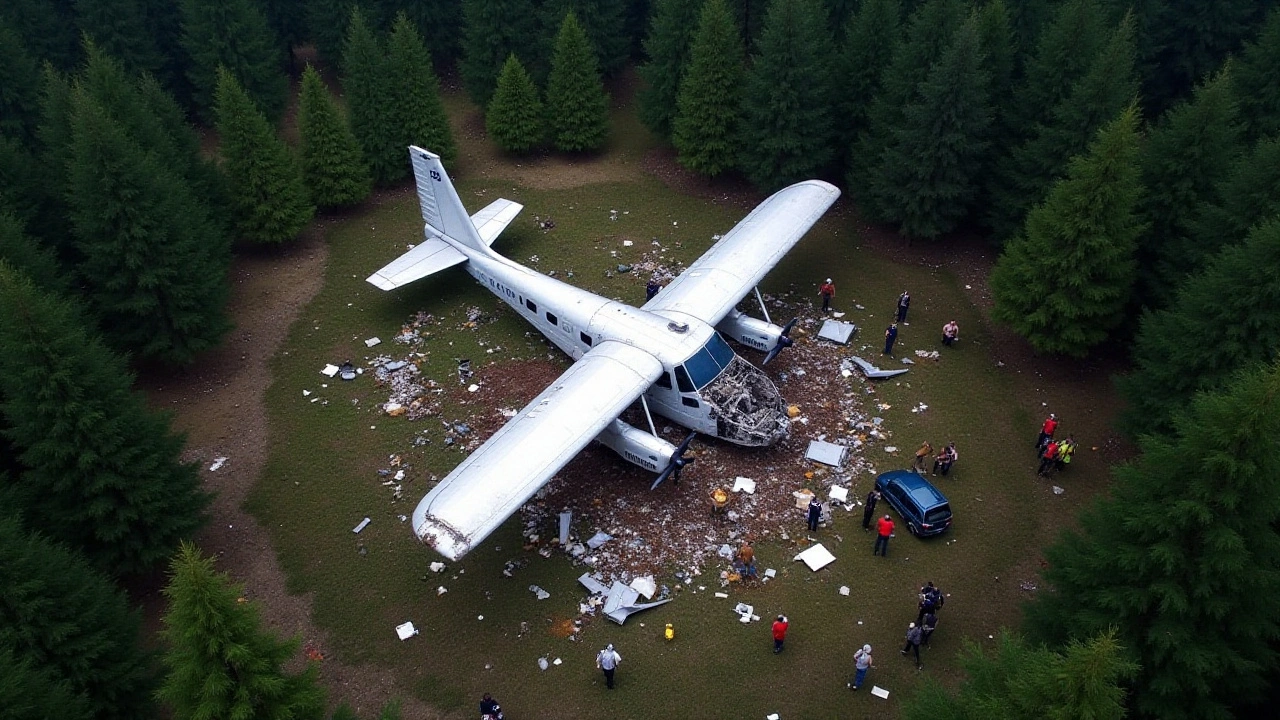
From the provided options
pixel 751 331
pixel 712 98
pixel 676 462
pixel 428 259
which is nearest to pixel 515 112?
pixel 712 98

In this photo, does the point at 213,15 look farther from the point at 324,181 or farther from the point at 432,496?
the point at 432,496

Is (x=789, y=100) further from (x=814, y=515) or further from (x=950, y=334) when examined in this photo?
(x=814, y=515)

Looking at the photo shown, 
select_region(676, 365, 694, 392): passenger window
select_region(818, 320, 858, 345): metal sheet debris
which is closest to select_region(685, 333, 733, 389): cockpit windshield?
select_region(676, 365, 694, 392): passenger window

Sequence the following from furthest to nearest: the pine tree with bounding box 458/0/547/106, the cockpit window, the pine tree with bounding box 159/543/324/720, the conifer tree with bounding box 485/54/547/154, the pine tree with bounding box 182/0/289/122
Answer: the pine tree with bounding box 458/0/547/106, the pine tree with bounding box 182/0/289/122, the conifer tree with bounding box 485/54/547/154, the cockpit window, the pine tree with bounding box 159/543/324/720

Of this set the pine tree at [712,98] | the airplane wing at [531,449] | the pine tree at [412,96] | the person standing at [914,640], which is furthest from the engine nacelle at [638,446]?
the pine tree at [412,96]

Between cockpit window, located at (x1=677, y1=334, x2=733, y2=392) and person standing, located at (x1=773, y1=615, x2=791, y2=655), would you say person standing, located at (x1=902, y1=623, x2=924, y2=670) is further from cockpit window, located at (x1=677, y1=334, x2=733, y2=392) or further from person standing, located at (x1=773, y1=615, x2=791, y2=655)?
cockpit window, located at (x1=677, y1=334, x2=733, y2=392)

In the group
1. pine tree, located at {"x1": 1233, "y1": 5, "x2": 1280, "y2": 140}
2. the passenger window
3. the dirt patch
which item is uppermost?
pine tree, located at {"x1": 1233, "y1": 5, "x2": 1280, "y2": 140}

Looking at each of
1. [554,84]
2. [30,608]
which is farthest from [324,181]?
[30,608]
